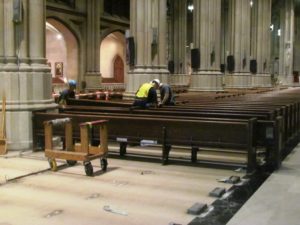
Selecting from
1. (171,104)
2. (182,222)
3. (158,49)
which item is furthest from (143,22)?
(182,222)

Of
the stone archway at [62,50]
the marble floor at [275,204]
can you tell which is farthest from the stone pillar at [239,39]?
the marble floor at [275,204]

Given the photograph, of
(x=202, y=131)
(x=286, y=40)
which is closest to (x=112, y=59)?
(x=286, y=40)

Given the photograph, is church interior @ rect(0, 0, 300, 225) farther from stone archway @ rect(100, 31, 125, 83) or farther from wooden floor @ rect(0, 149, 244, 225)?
stone archway @ rect(100, 31, 125, 83)

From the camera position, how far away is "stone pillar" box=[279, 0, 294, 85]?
4603cm

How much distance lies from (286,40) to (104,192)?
4320 cm

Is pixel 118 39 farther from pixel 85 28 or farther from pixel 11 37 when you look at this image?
pixel 11 37

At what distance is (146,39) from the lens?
48.4ft

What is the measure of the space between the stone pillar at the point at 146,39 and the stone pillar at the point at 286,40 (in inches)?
1341

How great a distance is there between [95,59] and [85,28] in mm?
1841

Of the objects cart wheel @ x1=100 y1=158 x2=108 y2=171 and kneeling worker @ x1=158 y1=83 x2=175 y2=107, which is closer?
cart wheel @ x1=100 y1=158 x2=108 y2=171

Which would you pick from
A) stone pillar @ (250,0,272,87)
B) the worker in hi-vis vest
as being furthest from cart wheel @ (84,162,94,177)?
stone pillar @ (250,0,272,87)

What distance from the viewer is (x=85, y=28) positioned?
87.6 feet

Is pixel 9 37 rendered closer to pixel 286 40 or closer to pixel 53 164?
pixel 53 164

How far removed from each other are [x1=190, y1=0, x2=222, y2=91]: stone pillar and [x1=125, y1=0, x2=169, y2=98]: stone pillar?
Answer: 7422 mm
